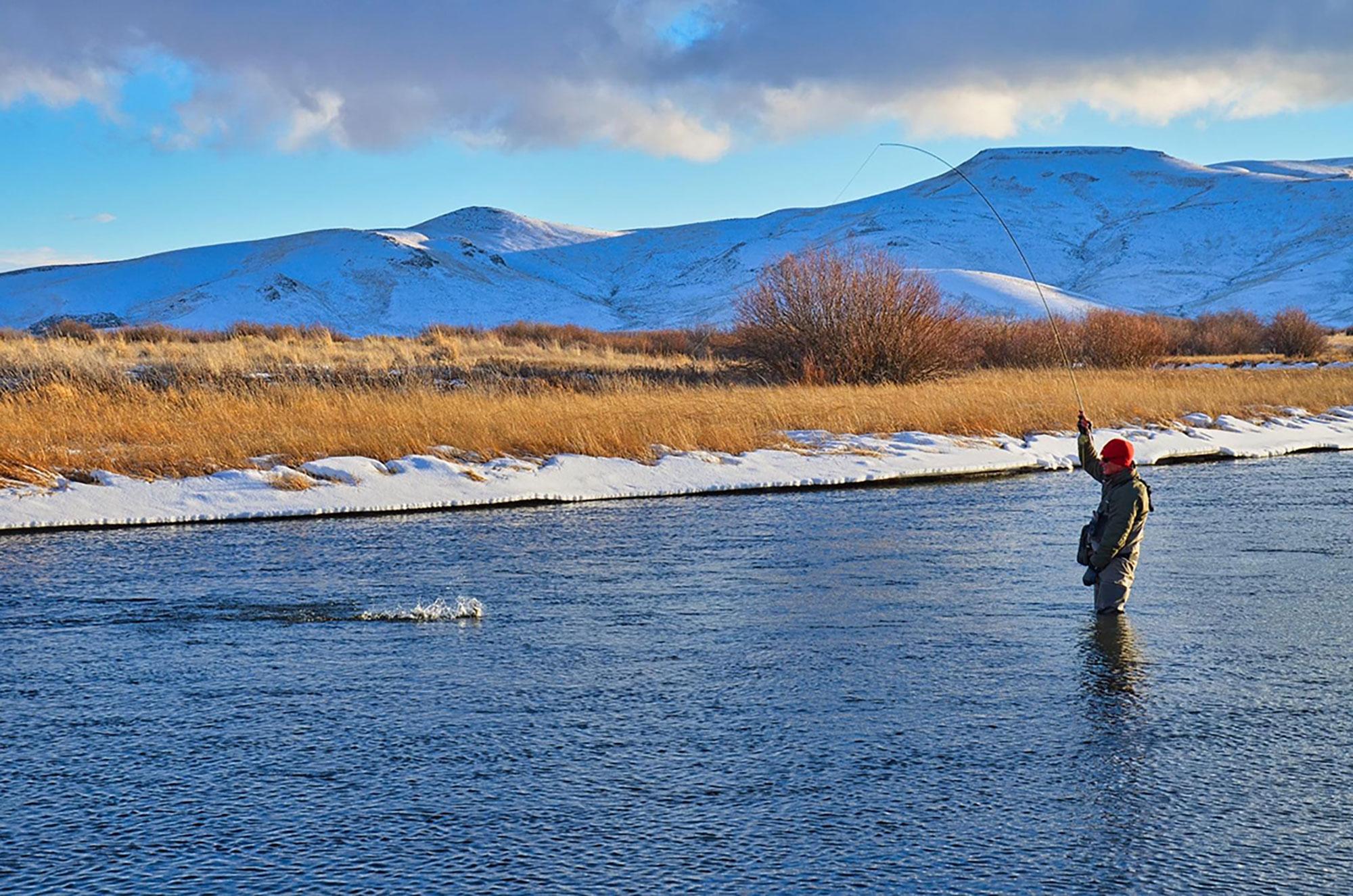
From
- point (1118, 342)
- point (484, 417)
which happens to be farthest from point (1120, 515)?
point (1118, 342)

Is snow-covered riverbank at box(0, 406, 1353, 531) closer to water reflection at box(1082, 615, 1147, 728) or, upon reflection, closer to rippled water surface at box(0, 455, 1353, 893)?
rippled water surface at box(0, 455, 1353, 893)

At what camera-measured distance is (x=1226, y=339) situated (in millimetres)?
63625

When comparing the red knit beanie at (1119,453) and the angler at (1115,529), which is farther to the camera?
the red knit beanie at (1119,453)

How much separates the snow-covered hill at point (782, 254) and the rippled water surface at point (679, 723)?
98.2 meters

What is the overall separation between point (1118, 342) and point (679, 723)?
40.5 m

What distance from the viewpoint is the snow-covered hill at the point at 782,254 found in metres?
132

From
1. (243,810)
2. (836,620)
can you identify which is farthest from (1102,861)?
(836,620)

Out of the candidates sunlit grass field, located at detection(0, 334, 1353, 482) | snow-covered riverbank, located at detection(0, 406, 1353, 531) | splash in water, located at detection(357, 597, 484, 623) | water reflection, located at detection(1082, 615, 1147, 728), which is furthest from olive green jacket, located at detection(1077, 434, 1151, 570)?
sunlit grass field, located at detection(0, 334, 1353, 482)

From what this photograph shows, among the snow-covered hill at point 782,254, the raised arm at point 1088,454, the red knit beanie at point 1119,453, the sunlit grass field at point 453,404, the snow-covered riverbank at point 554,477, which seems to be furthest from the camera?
the snow-covered hill at point 782,254

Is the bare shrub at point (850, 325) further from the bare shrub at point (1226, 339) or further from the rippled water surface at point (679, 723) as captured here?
the bare shrub at point (1226, 339)

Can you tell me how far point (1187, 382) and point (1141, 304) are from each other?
11219 cm

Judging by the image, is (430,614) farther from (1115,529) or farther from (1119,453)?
(1119,453)

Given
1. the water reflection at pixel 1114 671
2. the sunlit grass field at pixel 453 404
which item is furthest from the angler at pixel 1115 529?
the sunlit grass field at pixel 453 404

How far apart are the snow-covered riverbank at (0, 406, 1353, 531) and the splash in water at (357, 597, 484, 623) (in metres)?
6.14
